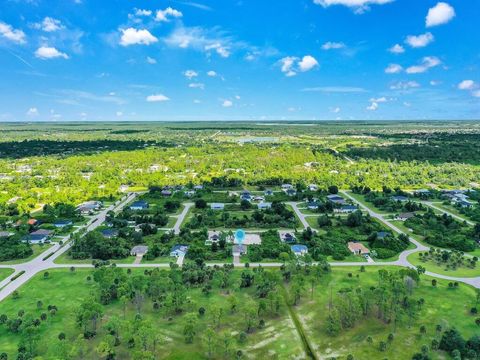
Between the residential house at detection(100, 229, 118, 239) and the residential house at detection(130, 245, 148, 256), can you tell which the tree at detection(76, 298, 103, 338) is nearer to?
the residential house at detection(130, 245, 148, 256)

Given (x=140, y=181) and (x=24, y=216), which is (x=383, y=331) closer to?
(x=24, y=216)

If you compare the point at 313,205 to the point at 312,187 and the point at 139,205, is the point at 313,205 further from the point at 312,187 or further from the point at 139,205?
the point at 139,205

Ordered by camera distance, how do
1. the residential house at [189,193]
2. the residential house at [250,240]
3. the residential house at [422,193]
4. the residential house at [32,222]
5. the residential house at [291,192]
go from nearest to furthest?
1. the residential house at [250,240]
2. the residential house at [32,222]
3. the residential house at [422,193]
4. the residential house at [189,193]
5. the residential house at [291,192]

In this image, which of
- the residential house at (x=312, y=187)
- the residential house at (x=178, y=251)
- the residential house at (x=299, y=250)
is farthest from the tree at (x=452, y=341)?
the residential house at (x=312, y=187)

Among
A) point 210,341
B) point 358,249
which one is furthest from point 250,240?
point 210,341

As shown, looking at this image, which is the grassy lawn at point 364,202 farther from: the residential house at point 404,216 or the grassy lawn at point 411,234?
the grassy lawn at point 411,234
